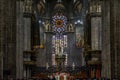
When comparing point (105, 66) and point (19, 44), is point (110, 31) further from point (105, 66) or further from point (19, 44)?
point (19, 44)

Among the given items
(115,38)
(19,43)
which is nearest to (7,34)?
(19,43)

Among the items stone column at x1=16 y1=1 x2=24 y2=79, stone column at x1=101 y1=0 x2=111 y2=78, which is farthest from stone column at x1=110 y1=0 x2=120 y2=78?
stone column at x1=16 y1=1 x2=24 y2=79

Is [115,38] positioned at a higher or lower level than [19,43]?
higher

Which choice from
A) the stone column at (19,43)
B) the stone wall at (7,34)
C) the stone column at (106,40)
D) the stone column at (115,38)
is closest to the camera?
the stone wall at (7,34)

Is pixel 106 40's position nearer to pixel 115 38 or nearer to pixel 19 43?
pixel 115 38

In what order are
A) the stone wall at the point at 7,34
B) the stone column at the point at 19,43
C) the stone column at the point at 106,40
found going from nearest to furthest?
the stone wall at the point at 7,34, the stone column at the point at 106,40, the stone column at the point at 19,43

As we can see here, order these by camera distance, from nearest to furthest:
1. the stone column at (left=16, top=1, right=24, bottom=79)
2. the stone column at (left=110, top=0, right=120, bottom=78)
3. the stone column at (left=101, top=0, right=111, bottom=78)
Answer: the stone column at (left=110, top=0, right=120, bottom=78) < the stone column at (left=101, top=0, right=111, bottom=78) < the stone column at (left=16, top=1, right=24, bottom=79)

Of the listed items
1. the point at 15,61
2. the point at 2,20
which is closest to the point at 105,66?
the point at 15,61

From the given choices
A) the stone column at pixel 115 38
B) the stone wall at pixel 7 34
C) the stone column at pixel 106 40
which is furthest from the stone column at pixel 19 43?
the stone column at pixel 115 38

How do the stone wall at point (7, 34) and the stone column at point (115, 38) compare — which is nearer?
the stone wall at point (7, 34)

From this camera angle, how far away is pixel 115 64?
31.1 meters

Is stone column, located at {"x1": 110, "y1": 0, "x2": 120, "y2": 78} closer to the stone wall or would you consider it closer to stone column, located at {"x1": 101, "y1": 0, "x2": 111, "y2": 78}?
stone column, located at {"x1": 101, "y1": 0, "x2": 111, "y2": 78}

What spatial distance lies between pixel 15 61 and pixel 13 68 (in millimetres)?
849

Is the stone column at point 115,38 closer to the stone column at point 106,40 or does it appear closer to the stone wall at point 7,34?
the stone column at point 106,40
